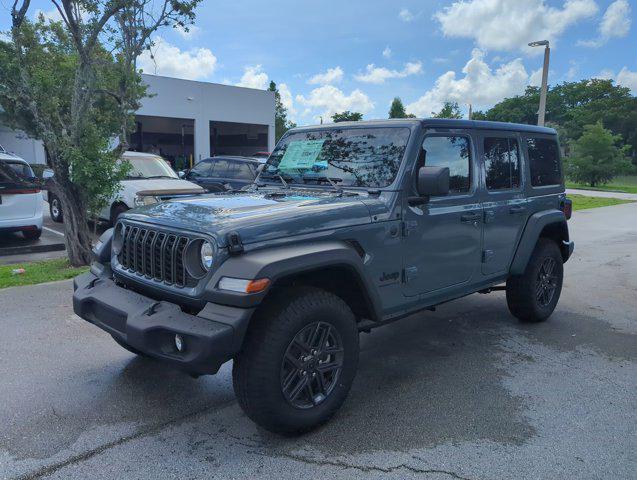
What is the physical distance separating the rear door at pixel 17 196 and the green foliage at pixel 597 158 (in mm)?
30616

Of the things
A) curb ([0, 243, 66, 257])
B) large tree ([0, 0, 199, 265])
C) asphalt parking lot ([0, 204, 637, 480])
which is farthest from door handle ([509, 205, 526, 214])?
curb ([0, 243, 66, 257])

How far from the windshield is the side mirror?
8135mm

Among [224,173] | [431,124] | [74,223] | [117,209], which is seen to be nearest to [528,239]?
[431,124]

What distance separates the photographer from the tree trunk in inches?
284

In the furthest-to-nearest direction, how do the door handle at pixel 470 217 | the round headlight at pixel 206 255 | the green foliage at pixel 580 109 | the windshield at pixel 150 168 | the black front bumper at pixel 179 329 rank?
the green foliage at pixel 580 109 → the windshield at pixel 150 168 → the door handle at pixel 470 217 → the round headlight at pixel 206 255 → the black front bumper at pixel 179 329

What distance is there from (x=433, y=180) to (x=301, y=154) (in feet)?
4.32

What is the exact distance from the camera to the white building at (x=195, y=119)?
26.9 m

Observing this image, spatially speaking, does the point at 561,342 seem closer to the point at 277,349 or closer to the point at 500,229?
the point at 500,229

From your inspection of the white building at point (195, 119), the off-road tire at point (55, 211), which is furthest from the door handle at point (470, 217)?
the white building at point (195, 119)

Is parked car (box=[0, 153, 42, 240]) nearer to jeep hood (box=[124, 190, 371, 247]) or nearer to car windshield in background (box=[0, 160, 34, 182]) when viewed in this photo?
car windshield in background (box=[0, 160, 34, 182])

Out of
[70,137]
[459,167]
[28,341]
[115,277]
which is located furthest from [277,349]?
[70,137]

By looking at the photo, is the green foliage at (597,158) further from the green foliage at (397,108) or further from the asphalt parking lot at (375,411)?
the asphalt parking lot at (375,411)

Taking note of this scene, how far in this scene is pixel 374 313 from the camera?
347 centimetres

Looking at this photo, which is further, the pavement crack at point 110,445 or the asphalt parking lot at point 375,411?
the asphalt parking lot at point 375,411
